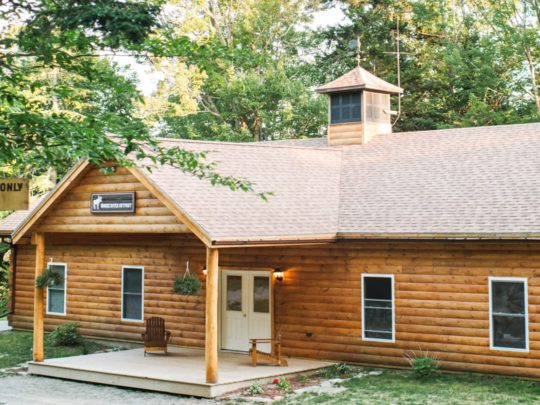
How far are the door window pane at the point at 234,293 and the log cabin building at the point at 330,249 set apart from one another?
29 mm

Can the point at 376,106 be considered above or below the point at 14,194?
above

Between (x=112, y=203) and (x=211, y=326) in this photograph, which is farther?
(x=112, y=203)

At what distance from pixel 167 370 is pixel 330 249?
426 cm

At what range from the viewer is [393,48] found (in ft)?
122

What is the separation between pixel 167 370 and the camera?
48.3 ft

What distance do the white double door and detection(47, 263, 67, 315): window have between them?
552 cm

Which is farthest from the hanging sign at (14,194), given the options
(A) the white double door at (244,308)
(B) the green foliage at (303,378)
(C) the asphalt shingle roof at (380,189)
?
(A) the white double door at (244,308)

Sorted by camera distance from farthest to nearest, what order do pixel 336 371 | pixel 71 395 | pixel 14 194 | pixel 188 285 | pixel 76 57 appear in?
pixel 336 371 → pixel 188 285 → pixel 71 395 → pixel 76 57 → pixel 14 194

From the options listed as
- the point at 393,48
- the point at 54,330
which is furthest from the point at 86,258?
the point at 393,48

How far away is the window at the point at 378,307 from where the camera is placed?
1566 cm

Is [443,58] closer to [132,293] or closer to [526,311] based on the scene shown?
[132,293]

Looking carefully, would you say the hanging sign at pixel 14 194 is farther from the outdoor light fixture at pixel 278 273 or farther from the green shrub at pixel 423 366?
the outdoor light fixture at pixel 278 273

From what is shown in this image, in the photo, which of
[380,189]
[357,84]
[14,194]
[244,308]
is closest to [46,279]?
[244,308]

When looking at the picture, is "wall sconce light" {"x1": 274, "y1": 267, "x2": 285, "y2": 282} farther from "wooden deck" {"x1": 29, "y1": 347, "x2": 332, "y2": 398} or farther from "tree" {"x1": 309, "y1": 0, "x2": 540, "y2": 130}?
"tree" {"x1": 309, "y1": 0, "x2": 540, "y2": 130}
